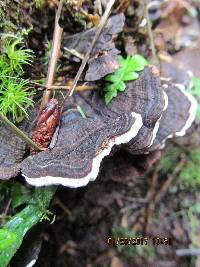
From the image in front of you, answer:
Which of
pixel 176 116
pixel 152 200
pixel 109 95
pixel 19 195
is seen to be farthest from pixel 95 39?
pixel 152 200

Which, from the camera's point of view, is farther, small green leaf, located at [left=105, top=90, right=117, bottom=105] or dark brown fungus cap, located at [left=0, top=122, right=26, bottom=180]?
small green leaf, located at [left=105, top=90, right=117, bottom=105]

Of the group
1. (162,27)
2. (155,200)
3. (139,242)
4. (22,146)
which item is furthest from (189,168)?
(22,146)

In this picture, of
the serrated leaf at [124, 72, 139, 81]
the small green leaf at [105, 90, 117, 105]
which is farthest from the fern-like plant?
the serrated leaf at [124, 72, 139, 81]

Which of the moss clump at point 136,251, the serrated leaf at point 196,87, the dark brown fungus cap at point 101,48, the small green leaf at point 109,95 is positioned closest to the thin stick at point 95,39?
the dark brown fungus cap at point 101,48

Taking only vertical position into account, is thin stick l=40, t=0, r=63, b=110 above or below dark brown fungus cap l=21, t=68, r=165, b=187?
above

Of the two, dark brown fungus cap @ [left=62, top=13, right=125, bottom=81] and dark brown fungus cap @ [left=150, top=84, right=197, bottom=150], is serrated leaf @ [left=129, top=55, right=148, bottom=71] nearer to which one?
dark brown fungus cap @ [left=62, top=13, right=125, bottom=81]

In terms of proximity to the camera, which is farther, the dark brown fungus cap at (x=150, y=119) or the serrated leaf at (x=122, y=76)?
the serrated leaf at (x=122, y=76)

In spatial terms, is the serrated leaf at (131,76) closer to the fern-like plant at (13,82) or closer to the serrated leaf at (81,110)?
the serrated leaf at (81,110)
